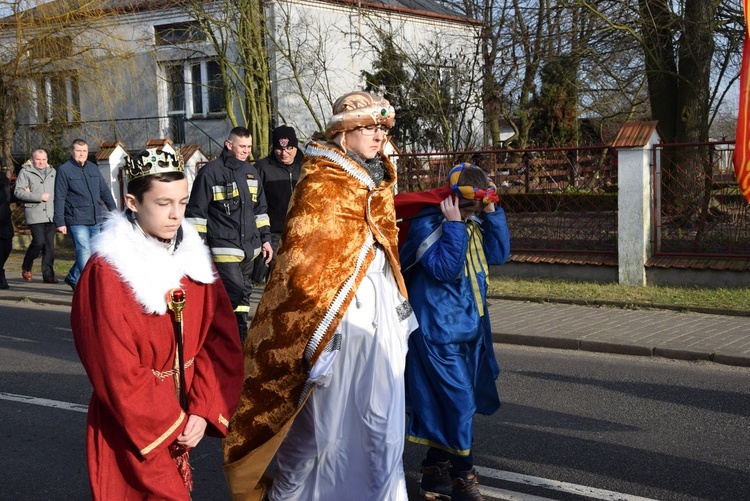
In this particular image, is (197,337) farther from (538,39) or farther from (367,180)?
(538,39)

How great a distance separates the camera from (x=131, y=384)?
294cm

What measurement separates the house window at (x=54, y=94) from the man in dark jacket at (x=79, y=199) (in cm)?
957

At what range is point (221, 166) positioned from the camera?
25.6 ft

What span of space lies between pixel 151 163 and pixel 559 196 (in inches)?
426

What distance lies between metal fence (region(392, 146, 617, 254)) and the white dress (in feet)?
29.5

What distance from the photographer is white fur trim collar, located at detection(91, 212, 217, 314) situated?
9.90 feet

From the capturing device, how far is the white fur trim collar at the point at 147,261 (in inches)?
119

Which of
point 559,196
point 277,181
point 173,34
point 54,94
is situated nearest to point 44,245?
point 277,181

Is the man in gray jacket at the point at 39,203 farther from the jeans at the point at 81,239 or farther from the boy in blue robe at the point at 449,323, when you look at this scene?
the boy in blue robe at the point at 449,323

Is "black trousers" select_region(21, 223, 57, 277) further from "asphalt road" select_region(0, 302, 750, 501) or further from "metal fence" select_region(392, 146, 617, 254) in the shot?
"metal fence" select_region(392, 146, 617, 254)

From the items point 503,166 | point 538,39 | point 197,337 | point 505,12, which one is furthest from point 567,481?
point 505,12

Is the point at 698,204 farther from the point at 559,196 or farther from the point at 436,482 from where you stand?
the point at 436,482

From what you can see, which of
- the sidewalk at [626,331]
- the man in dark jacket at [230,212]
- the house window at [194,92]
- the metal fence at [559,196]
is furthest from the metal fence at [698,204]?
the house window at [194,92]

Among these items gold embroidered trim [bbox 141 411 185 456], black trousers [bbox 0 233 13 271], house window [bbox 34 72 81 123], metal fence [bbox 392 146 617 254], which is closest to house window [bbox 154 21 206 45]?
house window [bbox 34 72 81 123]
